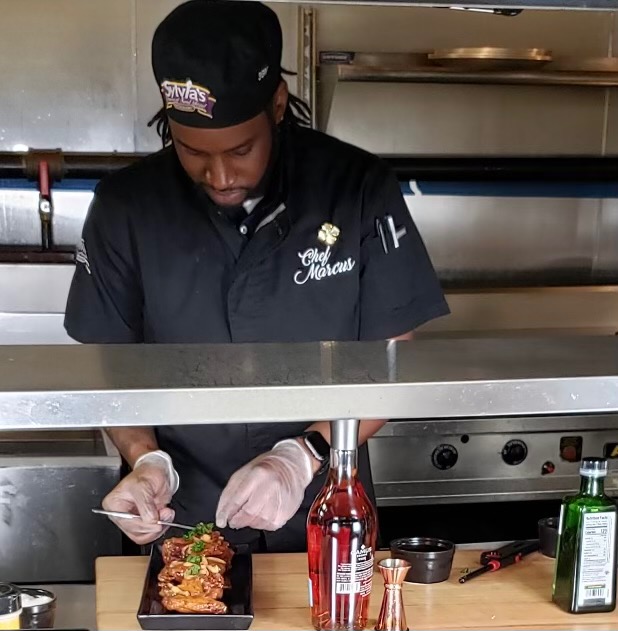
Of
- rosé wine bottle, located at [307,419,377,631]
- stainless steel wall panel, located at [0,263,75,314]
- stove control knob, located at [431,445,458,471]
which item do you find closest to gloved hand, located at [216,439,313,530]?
rosé wine bottle, located at [307,419,377,631]

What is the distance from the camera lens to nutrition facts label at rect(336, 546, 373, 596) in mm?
1124

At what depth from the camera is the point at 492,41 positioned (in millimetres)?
2863

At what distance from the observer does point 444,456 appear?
243 centimetres

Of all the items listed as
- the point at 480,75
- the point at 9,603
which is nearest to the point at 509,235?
the point at 480,75

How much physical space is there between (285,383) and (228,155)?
0.86 metres

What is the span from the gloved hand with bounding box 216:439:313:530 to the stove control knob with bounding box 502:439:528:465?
3.83 ft

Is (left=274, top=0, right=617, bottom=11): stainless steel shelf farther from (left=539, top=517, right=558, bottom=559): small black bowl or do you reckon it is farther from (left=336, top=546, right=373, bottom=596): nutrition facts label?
(left=539, top=517, right=558, bottom=559): small black bowl

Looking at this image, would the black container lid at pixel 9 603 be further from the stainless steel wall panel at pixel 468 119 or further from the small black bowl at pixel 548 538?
the stainless steel wall panel at pixel 468 119

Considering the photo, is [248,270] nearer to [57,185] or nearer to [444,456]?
[444,456]

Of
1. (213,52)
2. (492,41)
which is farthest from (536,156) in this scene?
(213,52)

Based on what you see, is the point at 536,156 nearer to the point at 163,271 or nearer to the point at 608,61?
the point at 608,61

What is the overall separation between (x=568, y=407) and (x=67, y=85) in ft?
7.35

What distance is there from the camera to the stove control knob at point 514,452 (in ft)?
8.08

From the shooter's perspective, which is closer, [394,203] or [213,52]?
[213,52]
